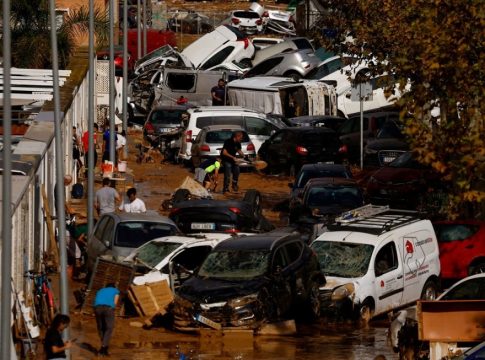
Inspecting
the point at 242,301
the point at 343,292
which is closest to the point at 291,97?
the point at 343,292

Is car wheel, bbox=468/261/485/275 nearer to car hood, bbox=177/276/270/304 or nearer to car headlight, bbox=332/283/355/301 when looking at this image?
car headlight, bbox=332/283/355/301

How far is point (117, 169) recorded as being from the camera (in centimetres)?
3812

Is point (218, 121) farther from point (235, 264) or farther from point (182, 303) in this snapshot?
point (182, 303)

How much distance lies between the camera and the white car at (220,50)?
58.1 m

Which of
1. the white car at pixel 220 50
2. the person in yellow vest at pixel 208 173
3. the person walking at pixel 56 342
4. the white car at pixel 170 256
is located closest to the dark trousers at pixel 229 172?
the person in yellow vest at pixel 208 173

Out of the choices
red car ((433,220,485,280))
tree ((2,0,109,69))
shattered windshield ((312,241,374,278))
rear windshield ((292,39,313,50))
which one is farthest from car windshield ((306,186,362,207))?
rear windshield ((292,39,313,50))

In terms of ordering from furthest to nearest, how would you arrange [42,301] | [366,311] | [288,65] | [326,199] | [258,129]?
[288,65] → [258,129] → [326,199] → [366,311] → [42,301]

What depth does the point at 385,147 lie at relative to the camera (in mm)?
40219

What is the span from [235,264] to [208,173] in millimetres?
12851

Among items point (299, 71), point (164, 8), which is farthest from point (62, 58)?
point (164, 8)

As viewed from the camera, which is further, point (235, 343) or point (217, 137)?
point (217, 137)

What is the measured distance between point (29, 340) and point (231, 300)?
3162 millimetres

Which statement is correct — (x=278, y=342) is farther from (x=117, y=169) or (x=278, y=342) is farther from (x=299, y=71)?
(x=299, y=71)

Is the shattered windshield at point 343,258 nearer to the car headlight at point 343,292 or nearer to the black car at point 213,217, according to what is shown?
the car headlight at point 343,292
